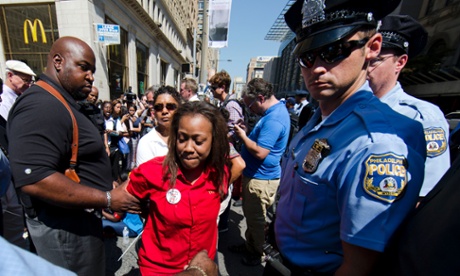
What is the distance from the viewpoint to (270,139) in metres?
2.38

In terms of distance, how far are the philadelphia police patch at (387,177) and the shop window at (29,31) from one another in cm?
1311

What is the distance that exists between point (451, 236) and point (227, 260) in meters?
2.68

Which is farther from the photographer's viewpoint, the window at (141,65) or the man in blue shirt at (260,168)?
the window at (141,65)

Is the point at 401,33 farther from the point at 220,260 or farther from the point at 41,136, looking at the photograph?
the point at 220,260

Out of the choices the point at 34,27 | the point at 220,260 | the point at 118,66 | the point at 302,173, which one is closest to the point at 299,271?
the point at 302,173

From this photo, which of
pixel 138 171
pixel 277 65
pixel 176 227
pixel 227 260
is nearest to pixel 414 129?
pixel 176 227

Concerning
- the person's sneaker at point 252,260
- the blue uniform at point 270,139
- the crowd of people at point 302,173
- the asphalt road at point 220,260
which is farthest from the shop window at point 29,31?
the person's sneaker at point 252,260

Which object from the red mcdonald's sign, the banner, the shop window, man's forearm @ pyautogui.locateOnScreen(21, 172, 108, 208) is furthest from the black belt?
the red mcdonald's sign

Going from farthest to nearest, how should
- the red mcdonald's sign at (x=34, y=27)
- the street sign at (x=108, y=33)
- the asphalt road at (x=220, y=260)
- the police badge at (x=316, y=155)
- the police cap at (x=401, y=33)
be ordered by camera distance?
1. the red mcdonald's sign at (x=34, y=27)
2. the street sign at (x=108, y=33)
3. the asphalt road at (x=220, y=260)
4. the police cap at (x=401, y=33)
5. the police badge at (x=316, y=155)

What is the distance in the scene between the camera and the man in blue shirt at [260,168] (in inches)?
98.1

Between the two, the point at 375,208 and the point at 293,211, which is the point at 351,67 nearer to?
the point at 375,208

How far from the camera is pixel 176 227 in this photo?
4.40ft

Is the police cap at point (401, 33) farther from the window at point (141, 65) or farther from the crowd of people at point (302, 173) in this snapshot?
the window at point (141, 65)

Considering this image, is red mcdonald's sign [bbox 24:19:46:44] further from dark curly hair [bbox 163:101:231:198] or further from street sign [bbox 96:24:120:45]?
dark curly hair [bbox 163:101:231:198]
